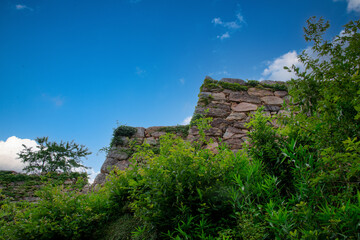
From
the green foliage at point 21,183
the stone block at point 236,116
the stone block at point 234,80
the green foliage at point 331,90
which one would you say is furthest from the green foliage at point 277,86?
the green foliage at point 21,183

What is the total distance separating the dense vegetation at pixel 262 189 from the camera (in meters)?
1.68

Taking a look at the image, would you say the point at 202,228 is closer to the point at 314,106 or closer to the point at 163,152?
the point at 163,152

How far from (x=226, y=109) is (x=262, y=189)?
408cm

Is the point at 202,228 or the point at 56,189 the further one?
the point at 56,189

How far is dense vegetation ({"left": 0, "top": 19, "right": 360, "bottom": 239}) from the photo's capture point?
66.1 inches

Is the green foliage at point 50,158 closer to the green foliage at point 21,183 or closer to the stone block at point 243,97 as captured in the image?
the green foliage at point 21,183

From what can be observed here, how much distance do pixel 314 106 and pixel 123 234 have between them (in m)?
2.65

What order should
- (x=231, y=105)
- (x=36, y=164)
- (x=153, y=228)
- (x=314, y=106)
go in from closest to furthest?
(x=153, y=228)
(x=314, y=106)
(x=231, y=105)
(x=36, y=164)

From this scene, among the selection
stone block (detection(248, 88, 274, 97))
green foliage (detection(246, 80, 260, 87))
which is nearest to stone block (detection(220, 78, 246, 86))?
green foliage (detection(246, 80, 260, 87))

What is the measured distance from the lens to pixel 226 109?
6.08 m

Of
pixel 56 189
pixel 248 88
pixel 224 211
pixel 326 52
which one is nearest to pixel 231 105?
pixel 248 88

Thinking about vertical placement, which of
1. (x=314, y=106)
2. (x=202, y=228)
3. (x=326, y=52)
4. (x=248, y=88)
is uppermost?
(x=248, y=88)

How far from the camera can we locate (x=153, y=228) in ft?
6.99

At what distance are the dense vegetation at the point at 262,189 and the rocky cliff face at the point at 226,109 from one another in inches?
112
